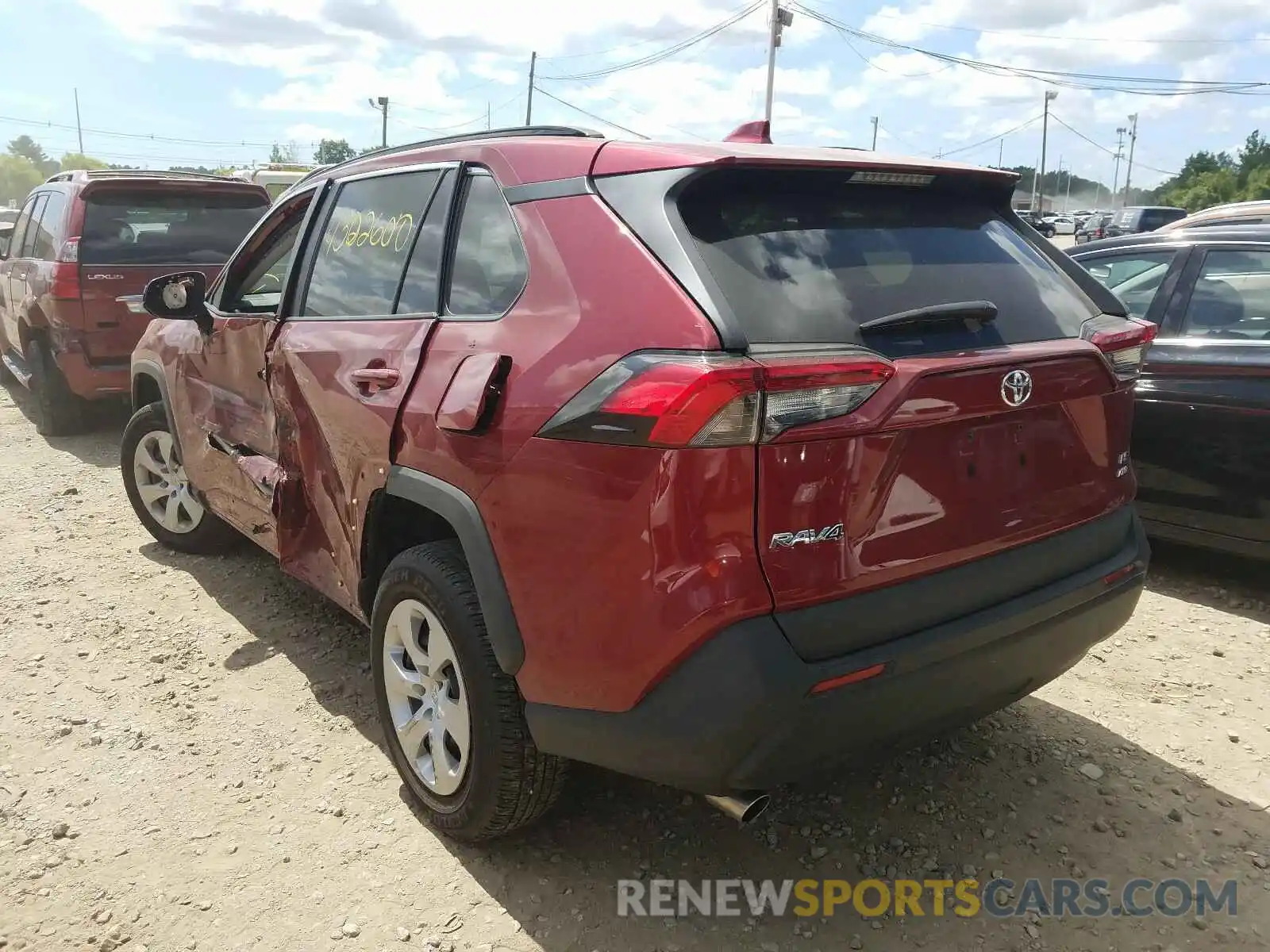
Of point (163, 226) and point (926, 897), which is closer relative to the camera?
point (926, 897)

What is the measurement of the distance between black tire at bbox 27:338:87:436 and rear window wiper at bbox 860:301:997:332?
717 centimetres

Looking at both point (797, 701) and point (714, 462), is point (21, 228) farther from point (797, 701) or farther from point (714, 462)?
point (797, 701)

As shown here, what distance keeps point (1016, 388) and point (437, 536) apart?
1.59 m

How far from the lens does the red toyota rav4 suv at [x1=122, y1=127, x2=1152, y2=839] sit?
191 cm

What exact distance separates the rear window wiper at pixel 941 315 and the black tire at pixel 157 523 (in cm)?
374

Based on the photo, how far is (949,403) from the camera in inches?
81.5

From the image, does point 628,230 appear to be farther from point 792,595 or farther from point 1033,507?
point 1033,507

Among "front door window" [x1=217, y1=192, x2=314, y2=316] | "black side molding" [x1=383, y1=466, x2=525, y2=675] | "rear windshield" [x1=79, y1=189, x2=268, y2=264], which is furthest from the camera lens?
"rear windshield" [x1=79, y1=189, x2=268, y2=264]

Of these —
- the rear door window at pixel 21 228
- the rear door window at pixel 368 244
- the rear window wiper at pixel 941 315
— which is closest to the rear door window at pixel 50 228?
the rear door window at pixel 21 228

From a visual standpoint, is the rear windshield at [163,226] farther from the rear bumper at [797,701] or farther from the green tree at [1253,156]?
the green tree at [1253,156]

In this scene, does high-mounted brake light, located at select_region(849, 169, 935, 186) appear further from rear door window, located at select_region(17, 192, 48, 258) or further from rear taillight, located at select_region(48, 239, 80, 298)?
rear door window, located at select_region(17, 192, 48, 258)

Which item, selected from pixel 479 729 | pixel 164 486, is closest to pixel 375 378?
pixel 479 729

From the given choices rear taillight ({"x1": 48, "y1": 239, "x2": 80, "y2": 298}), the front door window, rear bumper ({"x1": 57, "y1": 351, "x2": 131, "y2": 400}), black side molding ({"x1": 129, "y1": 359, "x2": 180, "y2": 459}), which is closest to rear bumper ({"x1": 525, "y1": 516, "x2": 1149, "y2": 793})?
the front door window

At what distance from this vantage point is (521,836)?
2.71m
